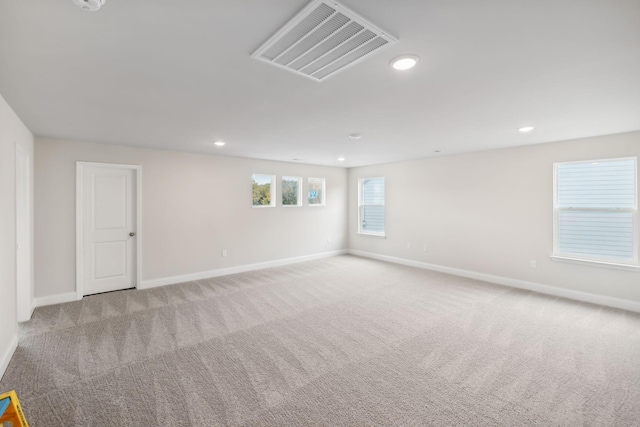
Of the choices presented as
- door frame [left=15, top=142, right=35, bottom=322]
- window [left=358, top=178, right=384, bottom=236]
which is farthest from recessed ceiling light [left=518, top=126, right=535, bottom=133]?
door frame [left=15, top=142, right=35, bottom=322]

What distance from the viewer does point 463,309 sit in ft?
12.8

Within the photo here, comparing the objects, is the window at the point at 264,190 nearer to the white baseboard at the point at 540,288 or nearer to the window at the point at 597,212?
the white baseboard at the point at 540,288

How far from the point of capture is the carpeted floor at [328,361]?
6.59 ft

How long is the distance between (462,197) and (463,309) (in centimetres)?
246

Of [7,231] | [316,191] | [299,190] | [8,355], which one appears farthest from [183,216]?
[316,191]

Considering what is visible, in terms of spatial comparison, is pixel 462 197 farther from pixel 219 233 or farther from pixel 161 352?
pixel 161 352

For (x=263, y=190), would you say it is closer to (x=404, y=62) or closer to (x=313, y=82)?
(x=313, y=82)

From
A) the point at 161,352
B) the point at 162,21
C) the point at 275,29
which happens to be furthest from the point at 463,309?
the point at 162,21

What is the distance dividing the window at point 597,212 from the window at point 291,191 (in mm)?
4869

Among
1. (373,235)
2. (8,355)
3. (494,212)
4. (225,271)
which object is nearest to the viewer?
(8,355)

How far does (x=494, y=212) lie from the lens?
5.13 m

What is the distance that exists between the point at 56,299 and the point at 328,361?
4164 millimetres

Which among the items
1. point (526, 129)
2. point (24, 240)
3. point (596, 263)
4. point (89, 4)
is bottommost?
point (596, 263)

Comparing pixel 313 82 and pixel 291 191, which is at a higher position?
pixel 313 82
